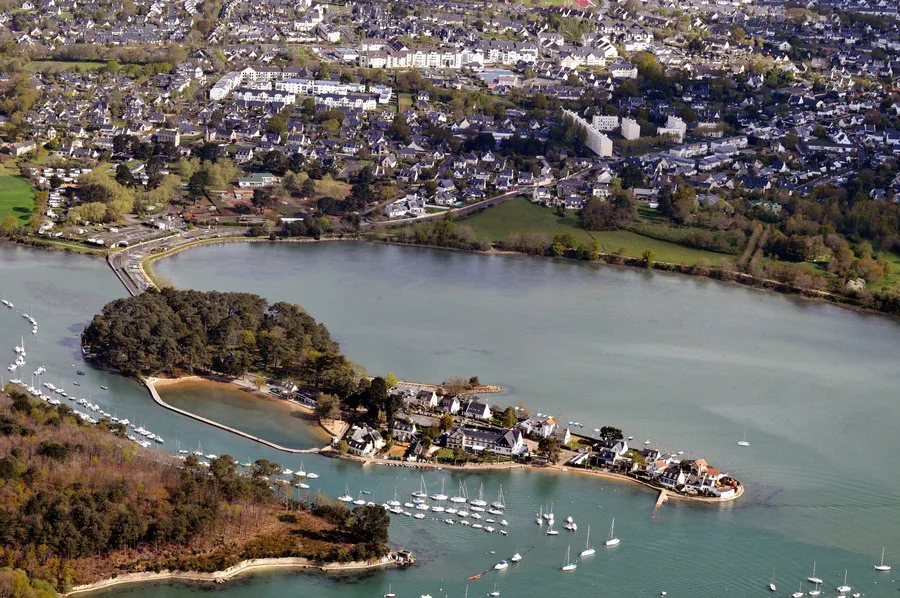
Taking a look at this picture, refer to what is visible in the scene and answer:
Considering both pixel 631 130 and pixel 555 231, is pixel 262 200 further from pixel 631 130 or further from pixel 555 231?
pixel 631 130

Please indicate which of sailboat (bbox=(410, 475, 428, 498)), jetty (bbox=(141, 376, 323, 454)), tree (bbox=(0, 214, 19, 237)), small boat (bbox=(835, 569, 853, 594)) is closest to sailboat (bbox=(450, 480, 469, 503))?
sailboat (bbox=(410, 475, 428, 498))

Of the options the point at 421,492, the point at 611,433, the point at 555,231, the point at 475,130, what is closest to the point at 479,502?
the point at 421,492

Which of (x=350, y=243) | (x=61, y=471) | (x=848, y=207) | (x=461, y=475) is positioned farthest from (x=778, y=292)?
(x=61, y=471)

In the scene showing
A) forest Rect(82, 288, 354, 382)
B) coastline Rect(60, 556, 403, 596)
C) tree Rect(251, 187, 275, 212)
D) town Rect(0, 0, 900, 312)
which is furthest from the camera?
tree Rect(251, 187, 275, 212)

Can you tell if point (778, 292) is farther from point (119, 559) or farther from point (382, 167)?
point (119, 559)

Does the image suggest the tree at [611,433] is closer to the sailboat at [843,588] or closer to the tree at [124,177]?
the sailboat at [843,588]

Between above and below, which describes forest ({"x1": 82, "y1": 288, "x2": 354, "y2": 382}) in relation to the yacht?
above

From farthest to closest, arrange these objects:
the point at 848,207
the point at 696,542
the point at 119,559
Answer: the point at 848,207 < the point at 696,542 < the point at 119,559

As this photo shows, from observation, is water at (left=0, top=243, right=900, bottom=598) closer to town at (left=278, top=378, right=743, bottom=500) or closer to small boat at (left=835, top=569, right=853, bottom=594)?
small boat at (left=835, top=569, right=853, bottom=594)
